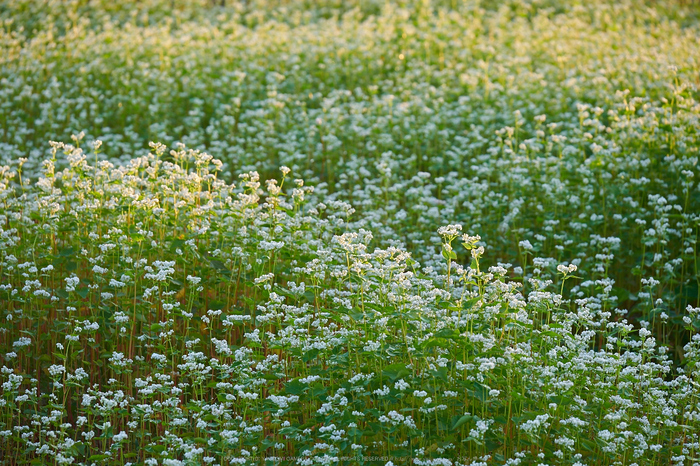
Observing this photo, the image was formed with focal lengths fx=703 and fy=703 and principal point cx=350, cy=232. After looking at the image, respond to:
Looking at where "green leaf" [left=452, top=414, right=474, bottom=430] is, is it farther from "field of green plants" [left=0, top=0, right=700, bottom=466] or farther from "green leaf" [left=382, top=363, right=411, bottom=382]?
"green leaf" [left=382, top=363, right=411, bottom=382]

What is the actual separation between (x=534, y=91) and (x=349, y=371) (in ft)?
24.6

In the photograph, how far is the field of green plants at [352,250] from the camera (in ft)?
14.4

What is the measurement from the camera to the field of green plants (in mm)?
4375

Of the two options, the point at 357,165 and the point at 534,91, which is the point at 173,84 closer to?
the point at 357,165

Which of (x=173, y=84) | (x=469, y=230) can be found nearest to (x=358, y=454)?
(x=469, y=230)

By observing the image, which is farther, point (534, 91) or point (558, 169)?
point (534, 91)

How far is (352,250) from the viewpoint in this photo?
4.92 meters

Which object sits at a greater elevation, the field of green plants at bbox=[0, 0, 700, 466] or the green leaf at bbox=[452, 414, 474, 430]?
the field of green plants at bbox=[0, 0, 700, 466]

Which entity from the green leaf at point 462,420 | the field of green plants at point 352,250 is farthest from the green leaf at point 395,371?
the green leaf at point 462,420

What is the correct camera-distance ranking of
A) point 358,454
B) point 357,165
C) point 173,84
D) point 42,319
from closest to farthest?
1. point 358,454
2. point 42,319
3. point 357,165
4. point 173,84

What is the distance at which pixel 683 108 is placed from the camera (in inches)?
314

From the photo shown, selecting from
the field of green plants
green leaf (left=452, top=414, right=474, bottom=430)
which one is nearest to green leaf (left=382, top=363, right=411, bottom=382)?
the field of green plants

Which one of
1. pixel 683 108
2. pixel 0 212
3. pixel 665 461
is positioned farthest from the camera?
pixel 683 108

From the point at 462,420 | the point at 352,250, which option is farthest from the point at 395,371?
the point at 352,250
